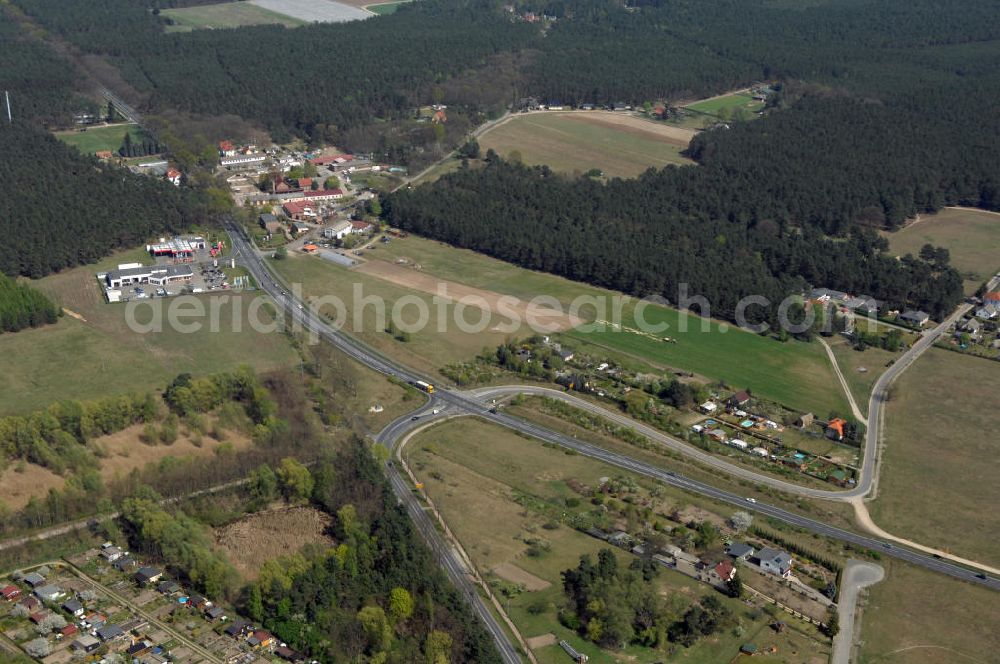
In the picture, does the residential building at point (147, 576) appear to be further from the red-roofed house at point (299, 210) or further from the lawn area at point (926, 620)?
the red-roofed house at point (299, 210)

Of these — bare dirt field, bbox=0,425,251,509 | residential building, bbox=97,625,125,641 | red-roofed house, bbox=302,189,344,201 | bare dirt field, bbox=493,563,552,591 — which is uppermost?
red-roofed house, bbox=302,189,344,201

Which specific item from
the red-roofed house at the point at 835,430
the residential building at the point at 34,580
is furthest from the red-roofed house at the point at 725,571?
the residential building at the point at 34,580

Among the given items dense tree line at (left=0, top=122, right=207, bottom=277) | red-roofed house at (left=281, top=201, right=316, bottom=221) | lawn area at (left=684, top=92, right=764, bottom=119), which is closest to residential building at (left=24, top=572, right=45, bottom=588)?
dense tree line at (left=0, top=122, right=207, bottom=277)

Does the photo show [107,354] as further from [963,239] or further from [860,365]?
[963,239]

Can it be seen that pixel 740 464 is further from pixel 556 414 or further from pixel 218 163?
pixel 218 163

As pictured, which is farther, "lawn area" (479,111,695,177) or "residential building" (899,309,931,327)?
"lawn area" (479,111,695,177)

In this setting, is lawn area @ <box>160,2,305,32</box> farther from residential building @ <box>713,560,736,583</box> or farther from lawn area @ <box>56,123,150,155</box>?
residential building @ <box>713,560,736,583</box>
